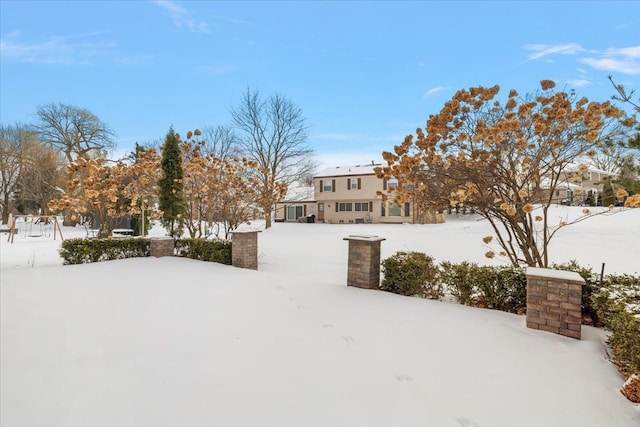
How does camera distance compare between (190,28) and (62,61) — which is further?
(62,61)

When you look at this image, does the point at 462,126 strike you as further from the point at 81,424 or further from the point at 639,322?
the point at 81,424

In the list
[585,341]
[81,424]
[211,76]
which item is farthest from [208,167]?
[585,341]

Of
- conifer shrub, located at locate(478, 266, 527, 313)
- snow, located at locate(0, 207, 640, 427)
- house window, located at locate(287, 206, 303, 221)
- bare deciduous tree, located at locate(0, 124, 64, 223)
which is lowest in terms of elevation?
snow, located at locate(0, 207, 640, 427)

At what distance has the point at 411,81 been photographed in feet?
43.9

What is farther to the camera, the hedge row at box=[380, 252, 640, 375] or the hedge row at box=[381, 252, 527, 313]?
the hedge row at box=[381, 252, 527, 313]

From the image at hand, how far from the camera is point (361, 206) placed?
2702 cm

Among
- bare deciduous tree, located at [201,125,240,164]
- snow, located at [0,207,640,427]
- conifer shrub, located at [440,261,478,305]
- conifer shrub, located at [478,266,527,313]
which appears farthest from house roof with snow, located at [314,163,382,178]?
snow, located at [0,207,640,427]

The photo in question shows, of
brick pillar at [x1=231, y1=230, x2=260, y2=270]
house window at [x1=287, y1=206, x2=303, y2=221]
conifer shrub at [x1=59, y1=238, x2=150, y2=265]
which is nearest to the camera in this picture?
conifer shrub at [x1=59, y1=238, x2=150, y2=265]

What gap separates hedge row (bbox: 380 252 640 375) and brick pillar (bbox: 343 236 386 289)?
23cm

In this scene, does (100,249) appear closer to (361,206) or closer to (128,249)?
(128,249)

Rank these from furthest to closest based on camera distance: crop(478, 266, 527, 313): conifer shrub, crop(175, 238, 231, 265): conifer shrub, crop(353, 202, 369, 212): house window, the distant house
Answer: crop(353, 202, 369, 212): house window < the distant house < crop(175, 238, 231, 265): conifer shrub < crop(478, 266, 527, 313): conifer shrub

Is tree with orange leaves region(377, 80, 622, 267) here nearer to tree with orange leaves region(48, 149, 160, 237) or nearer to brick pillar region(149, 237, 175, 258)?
brick pillar region(149, 237, 175, 258)

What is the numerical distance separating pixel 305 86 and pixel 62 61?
10375 mm

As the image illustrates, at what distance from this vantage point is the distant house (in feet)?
85.7
